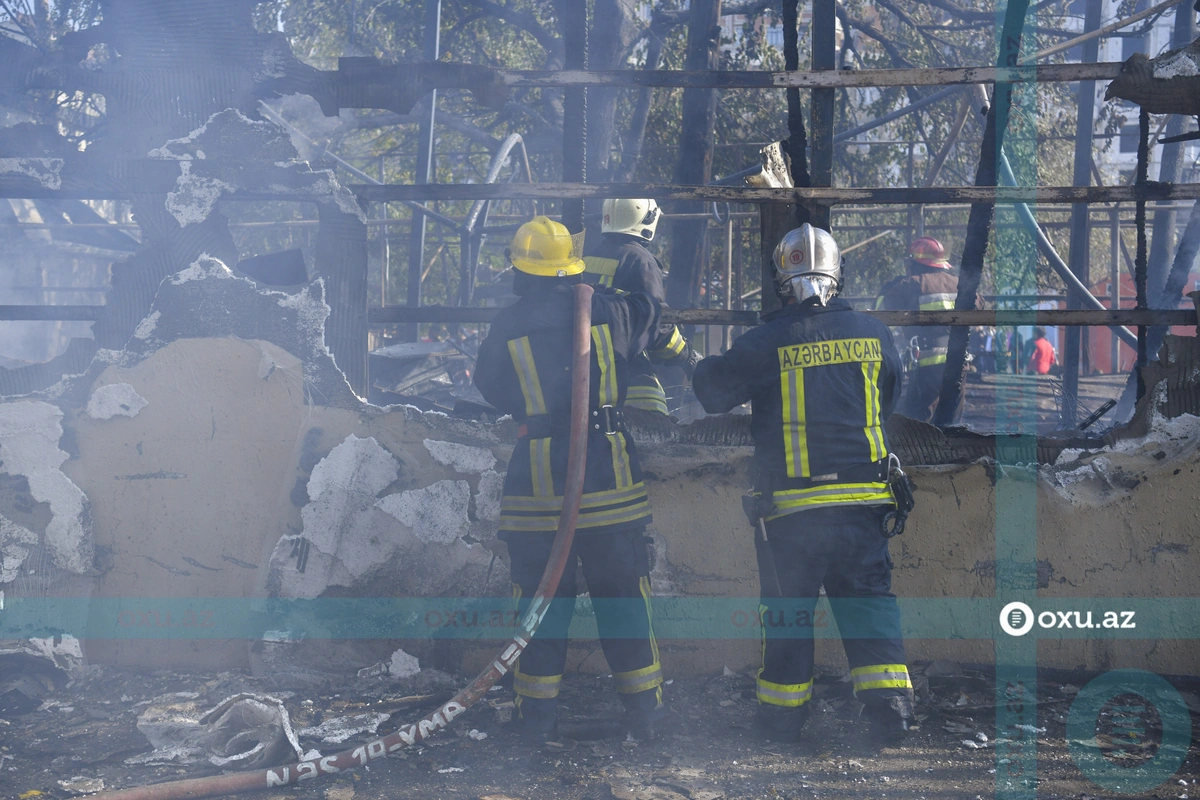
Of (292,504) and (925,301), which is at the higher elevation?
(925,301)

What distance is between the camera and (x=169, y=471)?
12.6 feet

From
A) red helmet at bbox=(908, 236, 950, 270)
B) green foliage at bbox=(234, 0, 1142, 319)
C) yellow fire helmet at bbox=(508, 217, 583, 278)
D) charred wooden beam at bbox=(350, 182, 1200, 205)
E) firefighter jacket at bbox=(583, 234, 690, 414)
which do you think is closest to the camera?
yellow fire helmet at bbox=(508, 217, 583, 278)

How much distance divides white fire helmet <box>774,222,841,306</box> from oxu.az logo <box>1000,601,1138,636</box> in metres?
1.49

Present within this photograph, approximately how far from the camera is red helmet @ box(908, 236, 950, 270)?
7805mm

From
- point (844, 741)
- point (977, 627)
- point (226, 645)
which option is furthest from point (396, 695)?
point (977, 627)

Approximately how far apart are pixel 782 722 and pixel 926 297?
5.09 meters

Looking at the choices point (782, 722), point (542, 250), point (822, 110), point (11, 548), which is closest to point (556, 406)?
point (542, 250)

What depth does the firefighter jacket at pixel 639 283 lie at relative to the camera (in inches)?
155

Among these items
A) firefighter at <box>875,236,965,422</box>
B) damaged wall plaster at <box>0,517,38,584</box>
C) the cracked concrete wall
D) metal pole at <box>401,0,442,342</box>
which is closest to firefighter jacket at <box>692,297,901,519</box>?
the cracked concrete wall

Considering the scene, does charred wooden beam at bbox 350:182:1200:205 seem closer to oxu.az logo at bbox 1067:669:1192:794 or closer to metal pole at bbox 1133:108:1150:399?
metal pole at bbox 1133:108:1150:399

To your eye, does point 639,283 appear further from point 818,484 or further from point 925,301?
point 925,301

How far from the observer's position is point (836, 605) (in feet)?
10.6

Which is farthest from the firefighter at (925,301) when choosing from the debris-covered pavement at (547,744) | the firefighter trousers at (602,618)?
the firefighter trousers at (602,618)

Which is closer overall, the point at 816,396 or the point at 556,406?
the point at 816,396
